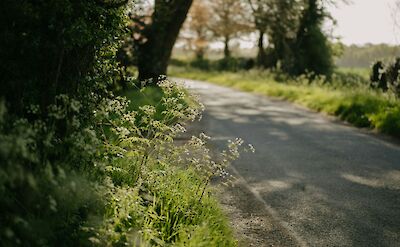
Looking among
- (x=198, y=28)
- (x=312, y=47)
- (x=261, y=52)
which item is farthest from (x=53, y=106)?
(x=198, y=28)

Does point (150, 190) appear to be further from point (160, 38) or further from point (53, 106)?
point (160, 38)

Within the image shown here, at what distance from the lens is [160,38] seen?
1806 centimetres

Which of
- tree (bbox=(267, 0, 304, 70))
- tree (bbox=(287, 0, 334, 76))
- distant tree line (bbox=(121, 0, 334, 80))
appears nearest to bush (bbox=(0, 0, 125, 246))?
distant tree line (bbox=(121, 0, 334, 80))

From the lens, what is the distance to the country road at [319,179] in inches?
222

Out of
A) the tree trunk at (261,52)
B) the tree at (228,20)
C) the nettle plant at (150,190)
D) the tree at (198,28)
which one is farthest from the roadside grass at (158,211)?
the tree at (198,28)

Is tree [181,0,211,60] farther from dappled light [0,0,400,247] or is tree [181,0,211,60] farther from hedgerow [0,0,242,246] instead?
hedgerow [0,0,242,246]

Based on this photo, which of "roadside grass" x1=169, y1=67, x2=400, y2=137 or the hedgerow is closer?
the hedgerow

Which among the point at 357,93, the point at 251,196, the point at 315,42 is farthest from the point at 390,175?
the point at 315,42

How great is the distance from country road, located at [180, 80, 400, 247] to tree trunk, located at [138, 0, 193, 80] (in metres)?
4.72

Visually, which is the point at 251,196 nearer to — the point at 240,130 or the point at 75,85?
the point at 75,85

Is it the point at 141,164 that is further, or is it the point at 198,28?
the point at 198,28

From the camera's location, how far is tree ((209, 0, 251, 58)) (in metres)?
52.3

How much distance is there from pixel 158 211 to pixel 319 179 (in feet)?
12.7

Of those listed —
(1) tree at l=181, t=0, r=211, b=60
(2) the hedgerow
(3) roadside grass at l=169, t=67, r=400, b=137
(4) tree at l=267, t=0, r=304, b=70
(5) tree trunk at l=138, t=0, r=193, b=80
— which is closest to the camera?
(2) the hedgerow
